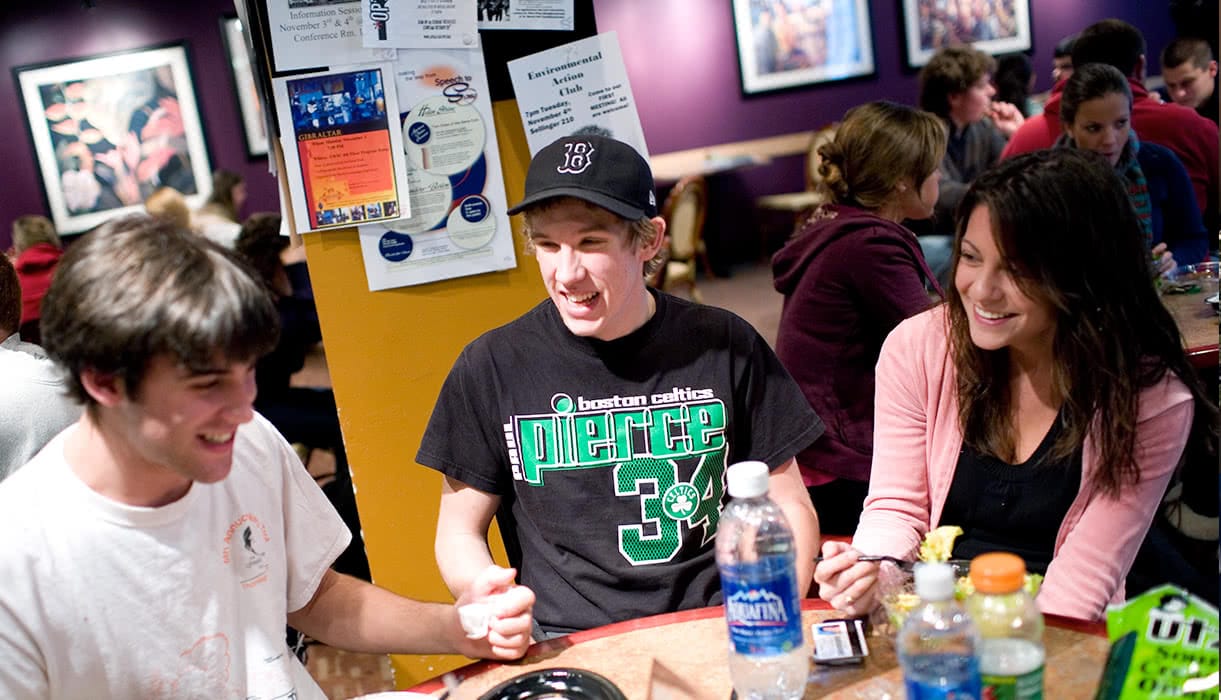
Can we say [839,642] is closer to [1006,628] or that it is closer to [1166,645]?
[1006,628]

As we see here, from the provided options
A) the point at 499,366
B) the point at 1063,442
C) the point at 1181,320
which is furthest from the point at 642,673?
the point at 1181,320

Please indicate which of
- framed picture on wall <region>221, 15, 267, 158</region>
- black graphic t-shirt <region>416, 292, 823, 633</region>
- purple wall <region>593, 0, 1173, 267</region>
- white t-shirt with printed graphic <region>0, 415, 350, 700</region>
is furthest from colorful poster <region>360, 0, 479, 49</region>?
purple wall <region>593, 0, 1173, 267</region>

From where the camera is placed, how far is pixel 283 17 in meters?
2.57

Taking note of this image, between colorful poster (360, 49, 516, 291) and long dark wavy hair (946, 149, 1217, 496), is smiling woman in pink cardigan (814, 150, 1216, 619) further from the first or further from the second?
colorful poster (360, 49, 516, 291)

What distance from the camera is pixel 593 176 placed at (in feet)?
6.07

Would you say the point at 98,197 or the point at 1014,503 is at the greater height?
the point at 98,197

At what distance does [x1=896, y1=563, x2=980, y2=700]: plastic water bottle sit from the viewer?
44.3 inches

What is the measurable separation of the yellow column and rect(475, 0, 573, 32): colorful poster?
0.64 feet

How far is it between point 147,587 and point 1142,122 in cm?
421

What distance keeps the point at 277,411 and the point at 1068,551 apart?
3.50 m

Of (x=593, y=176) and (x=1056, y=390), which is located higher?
(x=593, y=176)

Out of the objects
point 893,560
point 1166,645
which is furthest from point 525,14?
point 1166,645

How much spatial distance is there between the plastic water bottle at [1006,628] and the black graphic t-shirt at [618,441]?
694 millimetres

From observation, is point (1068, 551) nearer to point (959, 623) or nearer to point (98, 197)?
point (959, 623)
